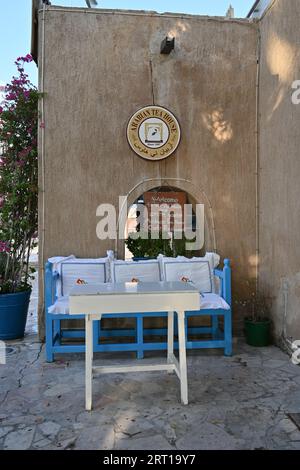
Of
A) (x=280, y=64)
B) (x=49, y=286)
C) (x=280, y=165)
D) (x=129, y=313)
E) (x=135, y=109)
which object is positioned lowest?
(x=129, y=313)

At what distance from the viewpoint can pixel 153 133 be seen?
510 cm

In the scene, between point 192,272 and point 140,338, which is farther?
point 192,272

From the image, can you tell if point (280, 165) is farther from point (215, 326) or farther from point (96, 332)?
point (96, 332)

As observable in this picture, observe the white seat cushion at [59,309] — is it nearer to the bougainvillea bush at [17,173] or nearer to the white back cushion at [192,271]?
the white back cushion at [192,271]

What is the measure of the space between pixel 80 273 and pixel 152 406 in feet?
6.17

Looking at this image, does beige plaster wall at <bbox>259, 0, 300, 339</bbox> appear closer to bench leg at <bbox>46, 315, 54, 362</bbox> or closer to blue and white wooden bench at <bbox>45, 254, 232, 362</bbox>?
blue and white wooden bench at <bbox>45, 254, 232, 362</bbox>

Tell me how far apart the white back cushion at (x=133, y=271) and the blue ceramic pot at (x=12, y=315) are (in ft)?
4.25

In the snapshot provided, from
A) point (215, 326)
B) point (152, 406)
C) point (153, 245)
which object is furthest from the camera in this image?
point (153, 245)

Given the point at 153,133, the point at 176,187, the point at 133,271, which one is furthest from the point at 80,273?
the point at 153,133

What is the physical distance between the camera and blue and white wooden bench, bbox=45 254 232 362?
167 inches

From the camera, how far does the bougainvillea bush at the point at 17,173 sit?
5137 mm

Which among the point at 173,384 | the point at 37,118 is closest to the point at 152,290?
the point at 173,384

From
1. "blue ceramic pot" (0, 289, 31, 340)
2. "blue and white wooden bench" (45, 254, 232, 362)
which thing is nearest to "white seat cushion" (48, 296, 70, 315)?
"blue and white wooden bench" (45, 254, 232, 362)

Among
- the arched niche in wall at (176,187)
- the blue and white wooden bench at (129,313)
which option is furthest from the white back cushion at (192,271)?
the arched niche in wall at (176,187)
